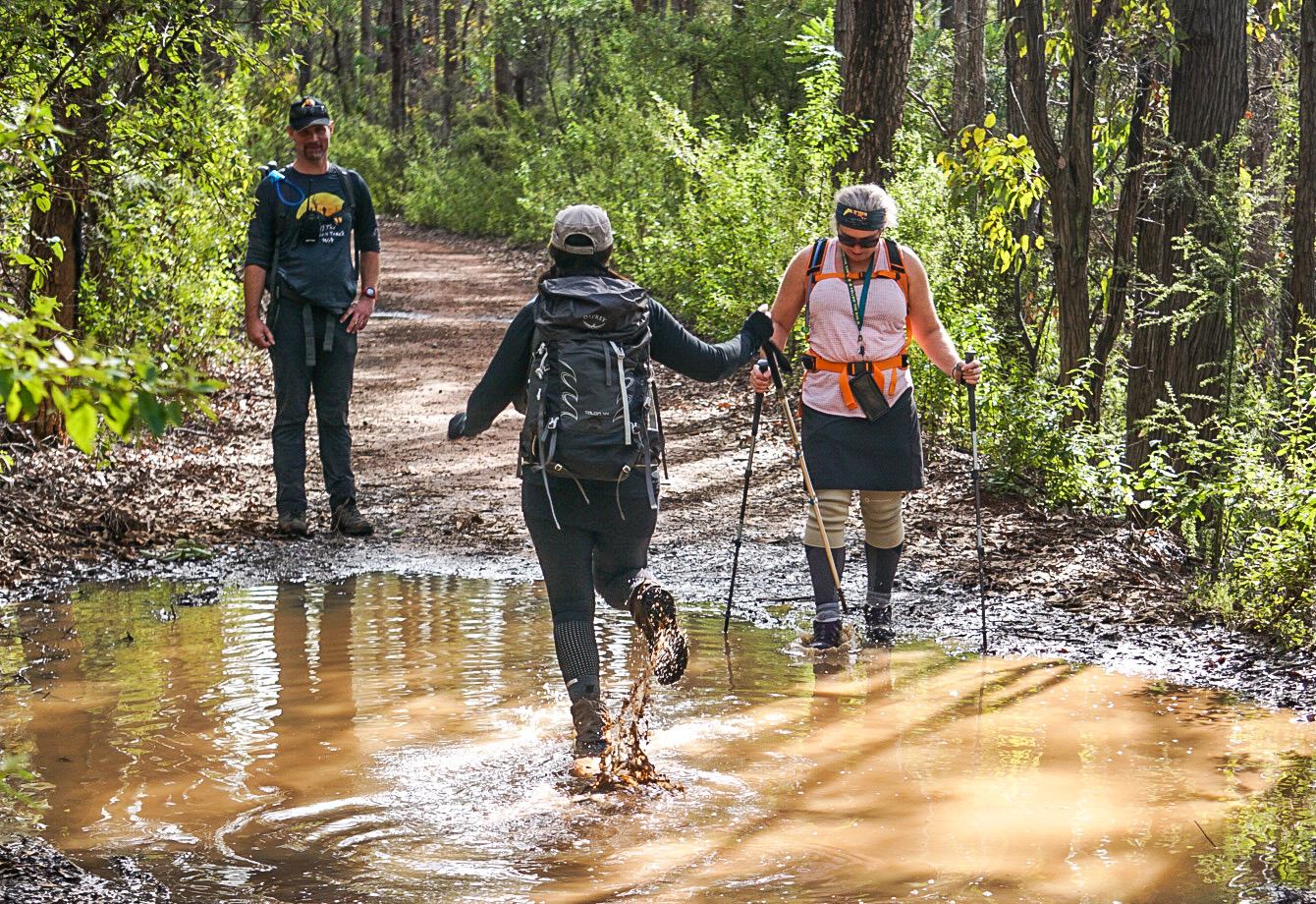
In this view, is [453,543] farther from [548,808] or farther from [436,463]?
→ [548,808]

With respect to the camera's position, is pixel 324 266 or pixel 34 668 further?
pixel 324 266

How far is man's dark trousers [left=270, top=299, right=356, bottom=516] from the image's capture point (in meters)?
7.89

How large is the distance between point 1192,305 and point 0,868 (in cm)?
627

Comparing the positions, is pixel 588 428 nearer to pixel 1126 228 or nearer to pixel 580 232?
pixel 580 232

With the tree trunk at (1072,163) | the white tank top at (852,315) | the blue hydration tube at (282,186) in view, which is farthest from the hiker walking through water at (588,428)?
the tree trunk at (1072,163)

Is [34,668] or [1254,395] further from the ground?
[1254,395]

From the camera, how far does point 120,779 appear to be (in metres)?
4.52

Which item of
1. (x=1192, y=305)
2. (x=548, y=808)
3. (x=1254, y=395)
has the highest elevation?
(x=1192, y=305)

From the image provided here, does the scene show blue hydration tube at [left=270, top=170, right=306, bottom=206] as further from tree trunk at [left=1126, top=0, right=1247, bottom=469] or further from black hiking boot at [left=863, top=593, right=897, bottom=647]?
tree trunk at [left=1126, top=0, right=1247, bottom=469]

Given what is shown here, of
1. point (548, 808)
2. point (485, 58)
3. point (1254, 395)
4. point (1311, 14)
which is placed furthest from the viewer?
point (485, 58)

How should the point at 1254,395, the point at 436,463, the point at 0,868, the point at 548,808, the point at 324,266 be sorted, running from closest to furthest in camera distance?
the point at 0,868, the point at 548,808, the point at 1254,395, the point at 324,266, the point at 436,463

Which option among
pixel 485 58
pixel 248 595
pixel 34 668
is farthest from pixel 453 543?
pixel 485 58

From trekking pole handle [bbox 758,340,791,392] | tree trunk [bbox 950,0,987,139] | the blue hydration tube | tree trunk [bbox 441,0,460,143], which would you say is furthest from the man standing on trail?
tree trunk [bbox 441,0,460,143]

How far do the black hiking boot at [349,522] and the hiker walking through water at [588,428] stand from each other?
11.9 ft
